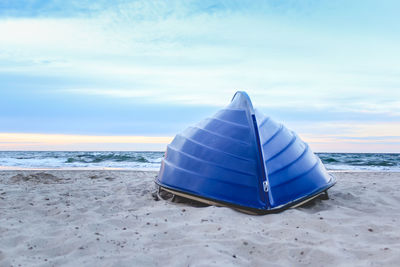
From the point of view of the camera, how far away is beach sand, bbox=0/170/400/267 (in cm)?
235

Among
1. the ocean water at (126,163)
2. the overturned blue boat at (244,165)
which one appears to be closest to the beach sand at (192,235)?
the overturned blue boat at (244,165)

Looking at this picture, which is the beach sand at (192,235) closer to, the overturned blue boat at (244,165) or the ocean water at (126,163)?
the overturned blue boat at (244,165)

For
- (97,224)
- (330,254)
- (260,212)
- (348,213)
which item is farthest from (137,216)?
(348,213)

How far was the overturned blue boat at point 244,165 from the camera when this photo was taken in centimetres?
341

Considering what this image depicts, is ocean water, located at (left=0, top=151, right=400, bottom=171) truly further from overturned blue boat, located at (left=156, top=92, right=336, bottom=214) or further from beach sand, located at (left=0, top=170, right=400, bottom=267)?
beach sand, located at (left=0, top=170, right=400, bottom=267)

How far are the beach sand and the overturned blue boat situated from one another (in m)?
0.16

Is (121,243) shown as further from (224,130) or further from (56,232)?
(224,130)

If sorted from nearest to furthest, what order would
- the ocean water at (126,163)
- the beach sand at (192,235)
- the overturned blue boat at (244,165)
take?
the beach sand at (192,235) → the overturned blue boat at (244,165) → the ocean water at (126,163)

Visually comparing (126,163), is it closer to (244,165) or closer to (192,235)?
(244,165)

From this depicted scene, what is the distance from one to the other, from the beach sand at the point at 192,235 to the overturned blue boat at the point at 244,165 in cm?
16

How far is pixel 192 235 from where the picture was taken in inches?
110

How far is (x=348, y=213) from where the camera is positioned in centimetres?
367

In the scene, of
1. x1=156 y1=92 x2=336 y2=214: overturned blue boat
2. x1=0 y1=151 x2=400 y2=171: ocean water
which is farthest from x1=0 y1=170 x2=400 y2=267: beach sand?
x1=0 y1=151 x2=400 y2=171: ocean water

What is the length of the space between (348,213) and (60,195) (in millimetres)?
3813
